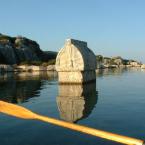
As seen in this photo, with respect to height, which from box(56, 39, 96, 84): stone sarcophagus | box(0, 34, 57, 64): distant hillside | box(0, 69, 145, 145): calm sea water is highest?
box(0, 34, 57, 64): distant hillside

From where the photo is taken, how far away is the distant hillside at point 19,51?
13688 centimetres

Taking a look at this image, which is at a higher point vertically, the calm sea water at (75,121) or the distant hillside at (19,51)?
the distant hillside at (19,51)

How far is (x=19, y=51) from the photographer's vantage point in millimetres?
149500

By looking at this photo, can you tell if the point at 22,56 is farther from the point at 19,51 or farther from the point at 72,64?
the point at 72,64

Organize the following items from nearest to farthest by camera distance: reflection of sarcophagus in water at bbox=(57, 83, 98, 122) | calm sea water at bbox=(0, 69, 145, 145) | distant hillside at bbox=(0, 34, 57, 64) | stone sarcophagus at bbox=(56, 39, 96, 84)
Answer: calm sea water at bbox=(0, 69, 145, 145), reflection of sarcophagus in water at bbox=(57, 83, 98, 122), stone sarcophagus at bbox=(56, 39, 96, 84), distant hillside at bbox=(0, 34, 57, 64)

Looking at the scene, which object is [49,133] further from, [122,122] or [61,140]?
[122,122]

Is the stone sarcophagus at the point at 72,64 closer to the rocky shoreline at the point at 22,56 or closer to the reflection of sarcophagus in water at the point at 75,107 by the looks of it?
the reflection of sarcophagus in water at the point at 75,107

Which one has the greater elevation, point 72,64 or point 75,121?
point 72,64

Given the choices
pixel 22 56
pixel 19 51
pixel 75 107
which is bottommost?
pixel 75 107

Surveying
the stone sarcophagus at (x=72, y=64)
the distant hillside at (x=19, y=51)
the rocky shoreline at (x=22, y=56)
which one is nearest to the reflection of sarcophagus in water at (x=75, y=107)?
the stone sarcophagus at (x=72, y=64)

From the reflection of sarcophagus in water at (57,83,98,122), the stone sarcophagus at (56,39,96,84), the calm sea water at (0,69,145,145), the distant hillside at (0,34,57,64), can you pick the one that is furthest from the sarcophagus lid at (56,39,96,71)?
the distant hillside at (0,34,57,64)

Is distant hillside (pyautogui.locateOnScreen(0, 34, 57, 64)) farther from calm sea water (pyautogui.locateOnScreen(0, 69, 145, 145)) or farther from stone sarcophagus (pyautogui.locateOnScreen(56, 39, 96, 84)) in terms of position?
calm sea water (pyautogui.locateOnScreen(0, 69, 145, 145))

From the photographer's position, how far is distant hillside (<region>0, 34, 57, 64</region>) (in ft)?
449

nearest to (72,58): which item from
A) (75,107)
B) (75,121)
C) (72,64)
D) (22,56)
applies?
(72,64)
